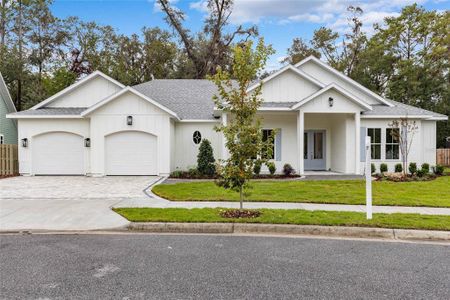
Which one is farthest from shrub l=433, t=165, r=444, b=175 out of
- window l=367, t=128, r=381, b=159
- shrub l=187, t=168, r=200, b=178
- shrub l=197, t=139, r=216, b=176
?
shrub l=187, t=168, r=200, b=178

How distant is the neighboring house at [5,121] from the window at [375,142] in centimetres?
2133

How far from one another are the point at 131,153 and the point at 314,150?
32.9 ft

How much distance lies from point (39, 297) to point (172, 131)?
14041mm

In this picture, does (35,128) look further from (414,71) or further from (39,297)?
(414,71)

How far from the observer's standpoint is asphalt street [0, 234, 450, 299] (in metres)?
3.93

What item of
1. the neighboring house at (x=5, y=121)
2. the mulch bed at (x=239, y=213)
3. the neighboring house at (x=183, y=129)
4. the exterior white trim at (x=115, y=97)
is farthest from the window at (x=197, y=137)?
the neighboring house at (x=5, y=121)

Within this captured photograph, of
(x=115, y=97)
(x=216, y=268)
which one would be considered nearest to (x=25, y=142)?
(x=115, y=97)

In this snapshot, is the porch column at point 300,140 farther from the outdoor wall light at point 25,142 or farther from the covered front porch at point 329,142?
the outdoor wall light at point 25,142

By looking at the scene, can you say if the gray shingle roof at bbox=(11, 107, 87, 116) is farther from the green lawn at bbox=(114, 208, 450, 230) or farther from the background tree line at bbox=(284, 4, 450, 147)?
the background tree line at bbox=(284, 4, 450, 147)

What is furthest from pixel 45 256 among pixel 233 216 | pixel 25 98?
pixel 25 98

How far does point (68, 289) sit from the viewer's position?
3.98 m

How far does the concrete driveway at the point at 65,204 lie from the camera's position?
7156mm

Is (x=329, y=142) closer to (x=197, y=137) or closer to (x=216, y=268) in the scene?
(x=197, y=137)

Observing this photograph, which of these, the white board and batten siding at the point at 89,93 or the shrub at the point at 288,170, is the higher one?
the white board and batten siding at the point at 89,93
